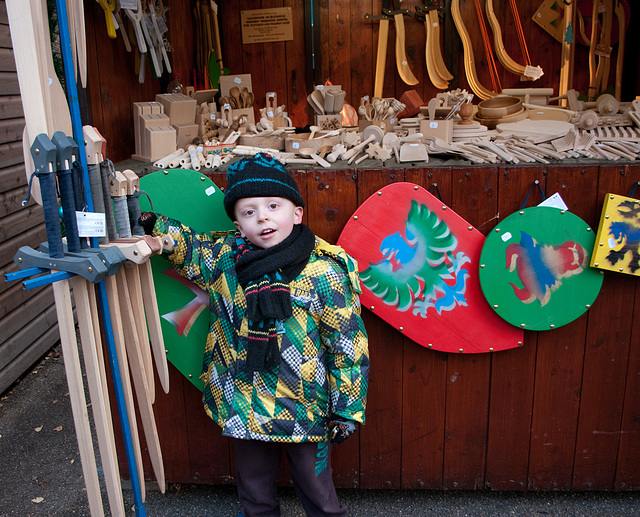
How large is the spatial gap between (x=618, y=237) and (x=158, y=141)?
5.93 ft

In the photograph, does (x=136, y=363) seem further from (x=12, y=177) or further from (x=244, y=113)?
(x=12, y=177)

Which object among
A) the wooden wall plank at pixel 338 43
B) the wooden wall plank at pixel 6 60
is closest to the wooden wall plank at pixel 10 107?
the wooden wall plank at pixel 6 60

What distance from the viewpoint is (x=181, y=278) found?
85.8 inches

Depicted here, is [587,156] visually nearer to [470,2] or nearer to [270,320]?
[270,320]

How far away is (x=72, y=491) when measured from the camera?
2.66 metres

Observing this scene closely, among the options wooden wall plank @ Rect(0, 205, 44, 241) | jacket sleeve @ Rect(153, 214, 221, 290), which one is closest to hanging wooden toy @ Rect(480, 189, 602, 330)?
jacket sleeve @ Rect(153, 214, 221, 290)

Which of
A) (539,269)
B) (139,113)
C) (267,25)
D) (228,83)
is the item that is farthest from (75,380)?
(267,25)

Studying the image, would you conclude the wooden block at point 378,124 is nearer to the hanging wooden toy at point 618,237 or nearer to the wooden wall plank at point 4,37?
the hanging wooden toy at point 618,237

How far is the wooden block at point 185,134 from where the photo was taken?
8.61 ft

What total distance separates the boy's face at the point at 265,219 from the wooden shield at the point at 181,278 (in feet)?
1.04

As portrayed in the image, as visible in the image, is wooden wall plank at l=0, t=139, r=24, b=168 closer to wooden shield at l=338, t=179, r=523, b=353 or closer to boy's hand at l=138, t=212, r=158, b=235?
boy's hand at l=138, t=212, r=158, b=235

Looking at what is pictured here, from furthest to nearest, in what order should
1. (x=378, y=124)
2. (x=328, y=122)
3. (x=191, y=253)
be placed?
(x=328, y=122), (x=378, y=124), (x=191, y=253)

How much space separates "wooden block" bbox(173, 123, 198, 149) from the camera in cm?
262

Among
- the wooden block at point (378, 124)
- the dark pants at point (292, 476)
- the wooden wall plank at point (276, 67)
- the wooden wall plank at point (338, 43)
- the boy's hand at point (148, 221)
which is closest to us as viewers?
the boy's hand at point (148, 221)
